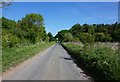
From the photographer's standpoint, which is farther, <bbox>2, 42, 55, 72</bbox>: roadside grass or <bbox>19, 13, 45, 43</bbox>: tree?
<bbox>19, 13, 45, 43</bbox>: tree

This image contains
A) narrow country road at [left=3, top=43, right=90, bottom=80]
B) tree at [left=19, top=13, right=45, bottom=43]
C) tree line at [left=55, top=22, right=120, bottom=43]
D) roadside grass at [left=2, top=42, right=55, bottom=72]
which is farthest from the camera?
tree at [left=19, top=13, right=45, bottom=43]

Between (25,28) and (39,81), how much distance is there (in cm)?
7097

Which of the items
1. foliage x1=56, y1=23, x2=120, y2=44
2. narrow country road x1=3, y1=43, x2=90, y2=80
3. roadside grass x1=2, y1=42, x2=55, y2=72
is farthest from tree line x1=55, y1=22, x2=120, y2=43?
roadside grass x1=2, y1=42, x2=55, y2=72

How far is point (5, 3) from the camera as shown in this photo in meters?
23.2

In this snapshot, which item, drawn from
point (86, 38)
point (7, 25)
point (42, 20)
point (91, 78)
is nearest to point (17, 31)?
point (7, 25)

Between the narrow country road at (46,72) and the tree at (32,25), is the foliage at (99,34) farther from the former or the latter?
the tree at (32,25)

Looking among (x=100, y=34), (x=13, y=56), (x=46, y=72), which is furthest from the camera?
(x=100, y=34)

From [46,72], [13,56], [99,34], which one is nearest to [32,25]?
[99,34]

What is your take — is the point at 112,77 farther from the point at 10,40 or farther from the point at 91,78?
the point at 10,40

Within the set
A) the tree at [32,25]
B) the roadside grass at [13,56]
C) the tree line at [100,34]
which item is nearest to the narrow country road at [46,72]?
the roadside grass at [13,56]

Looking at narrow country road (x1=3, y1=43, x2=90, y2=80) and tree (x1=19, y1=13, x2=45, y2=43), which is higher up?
tree (x1=19, y1=13, x2=45, y2=43)

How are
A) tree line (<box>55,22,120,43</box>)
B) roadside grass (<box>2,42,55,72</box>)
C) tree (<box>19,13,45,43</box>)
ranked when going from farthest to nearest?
tree (<box>19,13,45,43</box>), roadside grass (<box>2,42,55,72</box>), tree line (<box>55,22,120,43</box>)

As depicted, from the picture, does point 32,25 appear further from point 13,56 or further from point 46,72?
point 46,72

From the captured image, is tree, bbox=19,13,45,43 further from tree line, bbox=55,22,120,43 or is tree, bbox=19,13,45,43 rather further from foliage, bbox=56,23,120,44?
foliage, bbox=56,23,120,44
